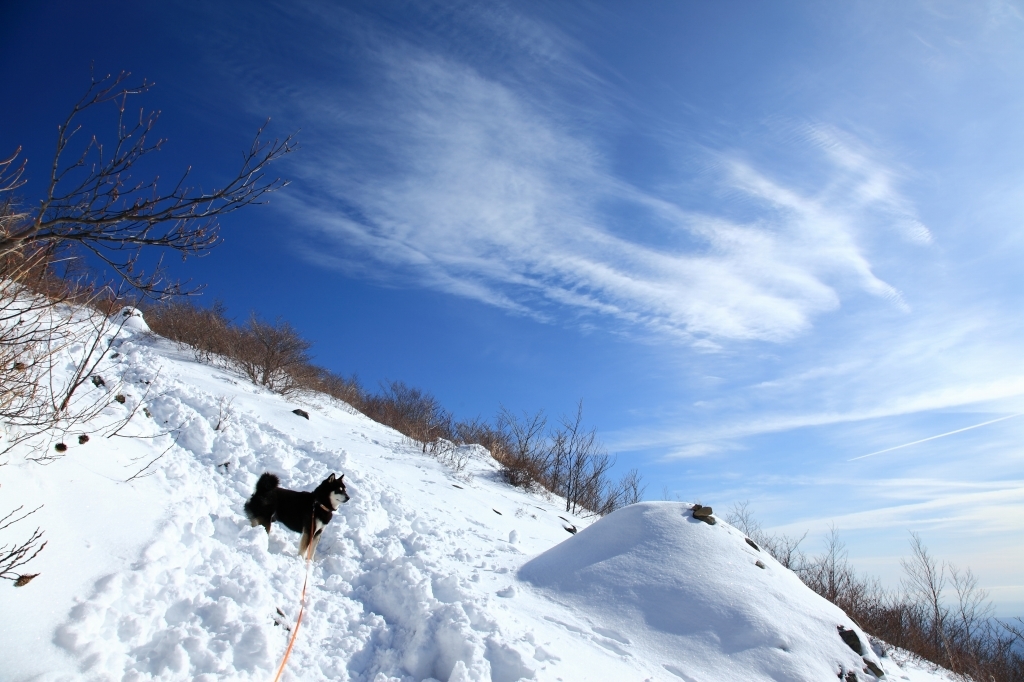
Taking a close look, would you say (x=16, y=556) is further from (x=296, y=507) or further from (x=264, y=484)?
(x=296, y=507)

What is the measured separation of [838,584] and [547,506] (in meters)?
9.87

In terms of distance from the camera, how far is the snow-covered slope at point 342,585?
323cm

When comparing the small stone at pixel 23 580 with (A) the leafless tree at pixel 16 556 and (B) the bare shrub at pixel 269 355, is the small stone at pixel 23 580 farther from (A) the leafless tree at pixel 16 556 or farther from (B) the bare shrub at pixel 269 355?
(B) the bare shrub at pixel 269 355

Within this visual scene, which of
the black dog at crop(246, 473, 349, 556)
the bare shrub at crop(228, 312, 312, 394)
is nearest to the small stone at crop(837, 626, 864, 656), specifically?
the black dog at crop(246, 473, 349, 556)

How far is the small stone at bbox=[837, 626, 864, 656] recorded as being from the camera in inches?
239

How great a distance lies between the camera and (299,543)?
530cm

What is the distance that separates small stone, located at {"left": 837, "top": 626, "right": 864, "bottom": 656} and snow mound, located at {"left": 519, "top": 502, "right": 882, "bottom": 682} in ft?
0.22

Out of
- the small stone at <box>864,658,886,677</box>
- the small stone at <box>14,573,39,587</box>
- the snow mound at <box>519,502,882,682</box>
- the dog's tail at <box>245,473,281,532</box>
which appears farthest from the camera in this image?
the small stone at <box>864,658,886,677</box>

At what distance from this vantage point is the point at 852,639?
616cm

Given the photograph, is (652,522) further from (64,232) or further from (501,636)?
(64,232)

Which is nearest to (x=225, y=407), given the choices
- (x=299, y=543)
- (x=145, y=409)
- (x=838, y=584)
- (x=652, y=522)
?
(x=145, y=409)

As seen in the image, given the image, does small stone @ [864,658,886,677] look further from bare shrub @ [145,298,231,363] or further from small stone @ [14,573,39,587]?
bare shrub @ [145,298,231,363]

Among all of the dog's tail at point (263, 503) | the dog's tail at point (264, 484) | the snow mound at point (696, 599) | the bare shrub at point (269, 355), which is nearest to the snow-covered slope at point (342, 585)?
the snow mound at point (696, 599)

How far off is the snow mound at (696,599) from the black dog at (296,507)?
2.65 m
